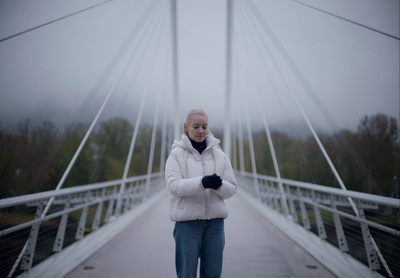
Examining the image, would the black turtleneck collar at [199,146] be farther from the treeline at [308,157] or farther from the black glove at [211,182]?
the treeline at [308,157]

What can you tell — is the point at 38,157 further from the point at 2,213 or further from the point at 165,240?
the point at 165,240

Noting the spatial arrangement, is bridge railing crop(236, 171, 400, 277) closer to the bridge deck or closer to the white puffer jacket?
the bridge deck

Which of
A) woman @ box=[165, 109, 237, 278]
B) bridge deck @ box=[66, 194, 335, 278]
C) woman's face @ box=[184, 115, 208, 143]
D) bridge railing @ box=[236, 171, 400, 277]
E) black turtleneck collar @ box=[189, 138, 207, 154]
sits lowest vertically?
bridge deck @ box=[66, 194, 335, 278]

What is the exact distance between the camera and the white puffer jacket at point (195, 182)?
56.7 inches

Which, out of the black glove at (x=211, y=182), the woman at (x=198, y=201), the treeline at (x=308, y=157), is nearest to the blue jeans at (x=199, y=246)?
the woman at (x=198, y=201)

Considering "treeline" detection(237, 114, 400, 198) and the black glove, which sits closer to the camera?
the black glove

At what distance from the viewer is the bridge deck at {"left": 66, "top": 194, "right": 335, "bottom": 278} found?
104 inches

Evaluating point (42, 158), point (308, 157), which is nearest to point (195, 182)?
point (42, 158)

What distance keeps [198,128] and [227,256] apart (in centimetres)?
226

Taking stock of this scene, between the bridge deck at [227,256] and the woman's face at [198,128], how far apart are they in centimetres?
170

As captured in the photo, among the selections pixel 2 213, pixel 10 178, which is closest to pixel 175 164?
pixel 2 213

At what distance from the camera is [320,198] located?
3578 mm

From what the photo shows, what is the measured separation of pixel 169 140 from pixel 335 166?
13452 millimetres

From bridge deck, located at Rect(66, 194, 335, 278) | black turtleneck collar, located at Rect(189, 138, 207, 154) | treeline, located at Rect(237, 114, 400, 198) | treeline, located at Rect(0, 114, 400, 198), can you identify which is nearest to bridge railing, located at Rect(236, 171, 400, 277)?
bridge deck, located at Rect(66, 194, 335, 278)
